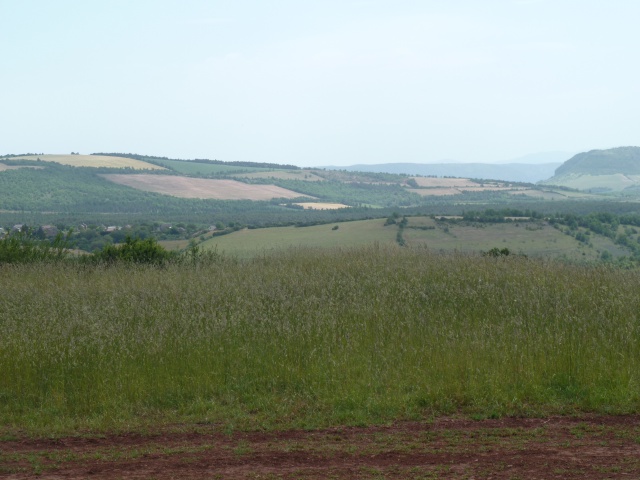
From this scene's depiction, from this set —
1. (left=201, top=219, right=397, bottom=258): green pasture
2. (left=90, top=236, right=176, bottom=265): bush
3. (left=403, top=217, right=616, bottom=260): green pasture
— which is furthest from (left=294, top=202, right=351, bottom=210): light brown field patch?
(left=90, top=236, right=176, bottom=265): bush

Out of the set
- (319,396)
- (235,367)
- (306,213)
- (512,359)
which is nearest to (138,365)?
(235,367)

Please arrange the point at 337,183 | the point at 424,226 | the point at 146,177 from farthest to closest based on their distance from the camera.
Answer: the point at 337,183 < the point at 146,177 < the point at 424,226

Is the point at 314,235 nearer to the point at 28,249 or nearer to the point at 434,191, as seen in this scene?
the point at 28,249

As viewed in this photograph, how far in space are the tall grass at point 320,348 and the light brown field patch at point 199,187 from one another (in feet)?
339

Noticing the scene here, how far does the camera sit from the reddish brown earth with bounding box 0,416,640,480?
6578 mm

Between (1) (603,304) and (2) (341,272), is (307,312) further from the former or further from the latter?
(1) (603,304)

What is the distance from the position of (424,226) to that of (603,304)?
31891mm

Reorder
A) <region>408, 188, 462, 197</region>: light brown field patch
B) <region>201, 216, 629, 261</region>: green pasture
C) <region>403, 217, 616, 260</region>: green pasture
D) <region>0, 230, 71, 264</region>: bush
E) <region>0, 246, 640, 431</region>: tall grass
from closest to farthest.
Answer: <region>0, 246, 640, 431</region>: tall grass, <region>0, 230, 71, 264</region>: bush, <region>403, 217, 616, 260</region>: green pasture, <region>201, 216, 629, 261</region>: green pasture, <region>408, 188, 462, 197</region>: light brown field patch

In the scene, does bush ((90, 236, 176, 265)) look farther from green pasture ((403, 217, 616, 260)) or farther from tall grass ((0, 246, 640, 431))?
green pasture ((403, 217, 616, 260))

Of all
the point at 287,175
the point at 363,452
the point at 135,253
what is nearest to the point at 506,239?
the point at 135,253

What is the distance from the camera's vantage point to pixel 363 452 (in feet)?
23.4

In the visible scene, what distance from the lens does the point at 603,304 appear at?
11.5 m

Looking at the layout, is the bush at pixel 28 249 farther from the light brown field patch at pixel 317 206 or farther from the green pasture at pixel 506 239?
the light brown field patch at pixel 317 206

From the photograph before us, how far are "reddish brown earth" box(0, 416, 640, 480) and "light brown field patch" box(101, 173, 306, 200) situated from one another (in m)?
109
